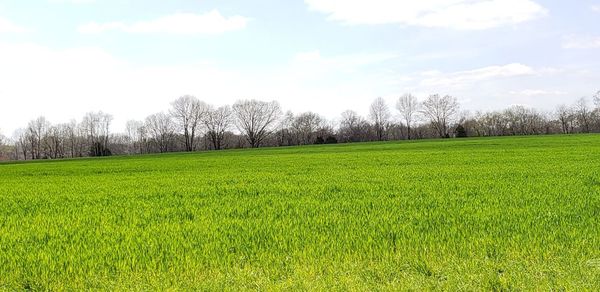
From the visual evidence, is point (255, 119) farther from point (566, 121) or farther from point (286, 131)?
point (566, 121)

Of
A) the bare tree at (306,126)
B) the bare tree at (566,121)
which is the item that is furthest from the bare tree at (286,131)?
the bare tree at (566,121)

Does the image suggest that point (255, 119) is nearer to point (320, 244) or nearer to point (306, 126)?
point (306, 126)

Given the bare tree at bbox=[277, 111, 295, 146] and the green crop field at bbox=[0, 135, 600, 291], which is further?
the bare tree at bbox=[277, 111, 295, 146]

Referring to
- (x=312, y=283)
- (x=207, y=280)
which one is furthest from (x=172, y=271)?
(x=312, y=283)

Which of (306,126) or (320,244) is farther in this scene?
(306,126)

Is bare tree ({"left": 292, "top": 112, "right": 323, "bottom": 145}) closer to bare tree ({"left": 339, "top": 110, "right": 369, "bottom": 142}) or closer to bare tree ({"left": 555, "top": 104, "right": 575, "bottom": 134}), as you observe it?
bare tree ({"left": 339, "top": 110, "right": 369, "bottom": 142})

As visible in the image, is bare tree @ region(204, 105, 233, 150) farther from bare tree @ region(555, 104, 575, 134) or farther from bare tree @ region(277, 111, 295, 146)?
bare tree @ region(555, 104, 575, 134)

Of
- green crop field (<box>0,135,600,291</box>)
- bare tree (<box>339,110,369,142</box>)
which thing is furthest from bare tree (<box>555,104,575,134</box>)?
green crop field (<box>0,135,600,291</box>)

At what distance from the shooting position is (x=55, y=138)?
497 feet

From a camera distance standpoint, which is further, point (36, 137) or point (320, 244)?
point (36, 137)

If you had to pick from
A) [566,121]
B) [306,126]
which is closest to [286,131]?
[306,126]

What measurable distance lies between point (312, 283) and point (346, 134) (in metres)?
145

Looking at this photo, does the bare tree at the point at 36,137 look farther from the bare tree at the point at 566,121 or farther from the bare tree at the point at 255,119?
the bare tree at the point at 566,121

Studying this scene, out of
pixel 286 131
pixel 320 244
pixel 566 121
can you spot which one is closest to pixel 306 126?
pixel 286 131
